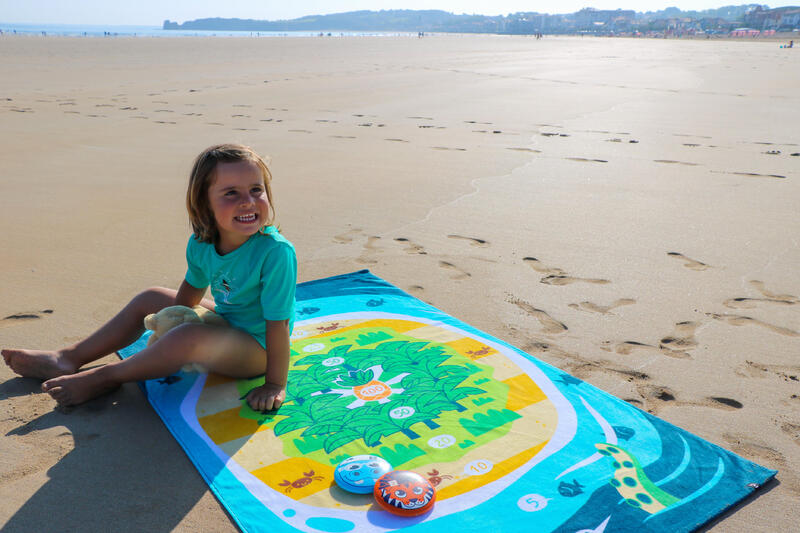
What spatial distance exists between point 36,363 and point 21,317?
667 millimetres

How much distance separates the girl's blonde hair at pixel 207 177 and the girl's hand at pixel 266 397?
607mm

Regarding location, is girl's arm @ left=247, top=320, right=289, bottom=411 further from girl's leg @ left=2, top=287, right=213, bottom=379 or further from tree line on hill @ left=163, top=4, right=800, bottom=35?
tree line on hill @ left=163, top=4, right=800, bottom=35

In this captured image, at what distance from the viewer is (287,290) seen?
230 cm

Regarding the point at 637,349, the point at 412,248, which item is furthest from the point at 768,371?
the point at 412,248

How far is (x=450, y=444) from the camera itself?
2141 mm

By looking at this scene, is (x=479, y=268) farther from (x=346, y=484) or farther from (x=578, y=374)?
(x=346, y=484)

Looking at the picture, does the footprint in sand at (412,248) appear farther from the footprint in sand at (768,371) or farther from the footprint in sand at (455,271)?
the footprint in sand at (768,371)

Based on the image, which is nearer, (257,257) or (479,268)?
(257,257)

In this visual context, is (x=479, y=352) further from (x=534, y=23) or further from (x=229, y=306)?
(x=534, y=23)

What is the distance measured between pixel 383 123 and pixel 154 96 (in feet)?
16.6

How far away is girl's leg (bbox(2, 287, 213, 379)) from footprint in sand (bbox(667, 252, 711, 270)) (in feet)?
9.60

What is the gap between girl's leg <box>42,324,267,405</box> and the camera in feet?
7.48

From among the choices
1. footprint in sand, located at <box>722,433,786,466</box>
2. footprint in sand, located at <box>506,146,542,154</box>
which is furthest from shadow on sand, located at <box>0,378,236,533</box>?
footprint in sand, located at <box>506,146,542,154</box>

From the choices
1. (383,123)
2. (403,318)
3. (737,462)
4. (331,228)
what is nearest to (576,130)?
(383,123)
